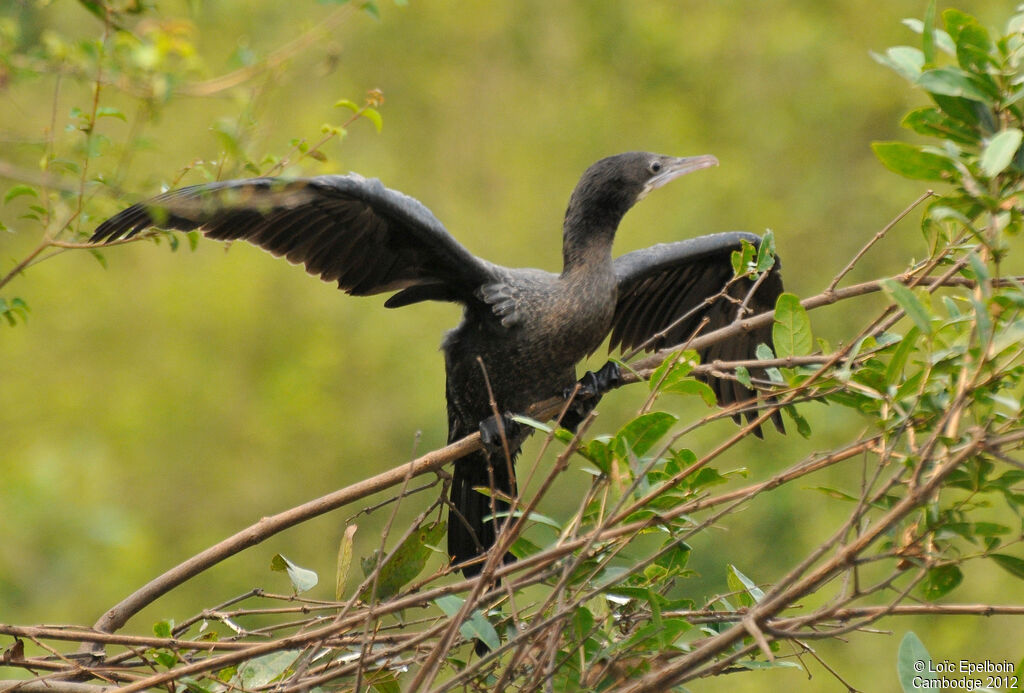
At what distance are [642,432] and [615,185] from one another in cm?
215

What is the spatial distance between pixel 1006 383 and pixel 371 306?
1159 cm

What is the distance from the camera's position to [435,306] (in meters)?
14.0

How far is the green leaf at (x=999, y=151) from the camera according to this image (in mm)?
2293

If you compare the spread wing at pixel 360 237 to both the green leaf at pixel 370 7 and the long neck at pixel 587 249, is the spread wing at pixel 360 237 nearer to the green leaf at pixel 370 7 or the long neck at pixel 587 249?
the long neck at pixel 587 249

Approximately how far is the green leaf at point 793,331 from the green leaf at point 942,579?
0.64 m

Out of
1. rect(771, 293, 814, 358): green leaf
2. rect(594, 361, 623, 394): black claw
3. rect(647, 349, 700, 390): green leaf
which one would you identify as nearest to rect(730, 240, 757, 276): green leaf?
rect(771, 293, 814, 358): green leaf

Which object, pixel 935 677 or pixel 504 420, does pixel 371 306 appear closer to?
pixel 504 420

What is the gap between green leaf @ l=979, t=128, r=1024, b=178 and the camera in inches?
90.3

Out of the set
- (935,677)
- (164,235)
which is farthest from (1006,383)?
(164,235)

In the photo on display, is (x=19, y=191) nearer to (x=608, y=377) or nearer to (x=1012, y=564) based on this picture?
(x=608, y=377)

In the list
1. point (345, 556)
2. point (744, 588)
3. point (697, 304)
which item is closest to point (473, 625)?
point (345, 556)

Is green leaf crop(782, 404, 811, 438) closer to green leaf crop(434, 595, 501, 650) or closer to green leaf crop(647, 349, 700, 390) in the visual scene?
green leaf crop(647, 349, 700, 390)

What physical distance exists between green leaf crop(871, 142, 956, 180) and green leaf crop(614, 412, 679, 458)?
0.77 meters

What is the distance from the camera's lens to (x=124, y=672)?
2.85 meters
